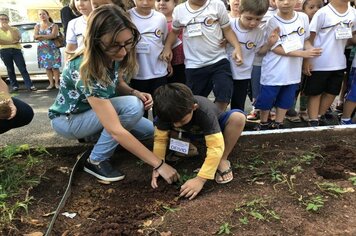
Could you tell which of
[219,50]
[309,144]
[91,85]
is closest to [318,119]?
[309,144]

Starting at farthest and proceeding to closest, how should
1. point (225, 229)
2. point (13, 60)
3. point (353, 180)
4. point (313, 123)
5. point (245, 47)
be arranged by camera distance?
point (13, 60)
point (313, 123)
point (245, 47)
point (353, 180)
point (225, 229)

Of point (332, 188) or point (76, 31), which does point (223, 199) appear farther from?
point (76, 31)

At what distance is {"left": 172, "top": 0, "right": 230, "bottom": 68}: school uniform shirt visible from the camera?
10.3 feet

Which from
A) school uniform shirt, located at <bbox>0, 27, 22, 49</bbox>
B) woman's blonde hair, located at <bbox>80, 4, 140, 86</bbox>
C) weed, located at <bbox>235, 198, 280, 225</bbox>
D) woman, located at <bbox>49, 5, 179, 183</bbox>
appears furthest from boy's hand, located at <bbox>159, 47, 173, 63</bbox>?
school uniform shirt, located at <bbox>0, 27, 22, 49</bbox>

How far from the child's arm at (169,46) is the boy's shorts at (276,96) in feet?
3.31

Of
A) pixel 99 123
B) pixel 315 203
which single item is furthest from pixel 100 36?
pixel 315 203

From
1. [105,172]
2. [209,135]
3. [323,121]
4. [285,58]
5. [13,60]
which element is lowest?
[13,60]

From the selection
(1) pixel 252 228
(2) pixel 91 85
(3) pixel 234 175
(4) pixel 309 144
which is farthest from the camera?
(4) pixel 309 144

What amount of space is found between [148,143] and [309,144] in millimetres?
1403

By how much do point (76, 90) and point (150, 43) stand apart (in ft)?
2.93

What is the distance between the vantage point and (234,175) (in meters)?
2.62

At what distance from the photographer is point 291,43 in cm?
335

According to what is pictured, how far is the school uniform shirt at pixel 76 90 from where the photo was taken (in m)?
2.36

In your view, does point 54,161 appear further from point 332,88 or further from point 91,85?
point 332,88
